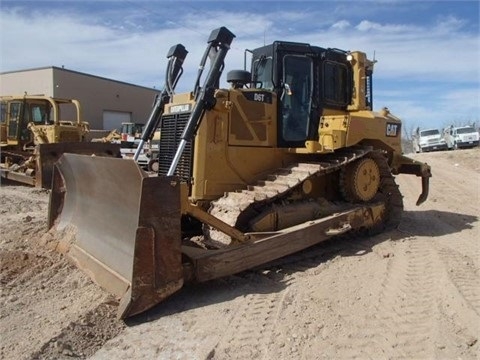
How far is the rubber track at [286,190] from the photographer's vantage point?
5700mm

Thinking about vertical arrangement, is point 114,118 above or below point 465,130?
above

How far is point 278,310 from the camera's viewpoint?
447cm

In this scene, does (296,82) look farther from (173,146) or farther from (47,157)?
(47,157)

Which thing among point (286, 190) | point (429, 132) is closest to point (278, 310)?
point (286, 190)

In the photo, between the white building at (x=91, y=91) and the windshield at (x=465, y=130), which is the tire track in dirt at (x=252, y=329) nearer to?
the windshield at (x=465, y=130)

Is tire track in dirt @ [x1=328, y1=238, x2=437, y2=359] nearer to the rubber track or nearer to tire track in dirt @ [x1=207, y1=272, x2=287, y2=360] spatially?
tire track in dirt @ [x1=207, y1=272, x2=287, y2=360]

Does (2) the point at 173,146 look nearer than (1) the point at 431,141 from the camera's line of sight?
Yes

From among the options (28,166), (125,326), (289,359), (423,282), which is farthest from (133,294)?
(28,166)

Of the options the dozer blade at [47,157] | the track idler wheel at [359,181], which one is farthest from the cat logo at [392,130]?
the dozer blade at [47,157]

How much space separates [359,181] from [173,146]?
2638 mm

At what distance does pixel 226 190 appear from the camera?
6160 millimetres

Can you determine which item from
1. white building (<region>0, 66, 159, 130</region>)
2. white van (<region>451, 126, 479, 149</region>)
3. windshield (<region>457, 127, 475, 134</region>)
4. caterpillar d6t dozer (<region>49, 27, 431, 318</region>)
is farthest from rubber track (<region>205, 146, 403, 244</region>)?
white building (<region>0, 66, 159, 130</region>)

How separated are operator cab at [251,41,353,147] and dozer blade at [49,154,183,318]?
8.64 ft

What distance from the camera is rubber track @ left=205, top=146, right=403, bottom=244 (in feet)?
18.7
